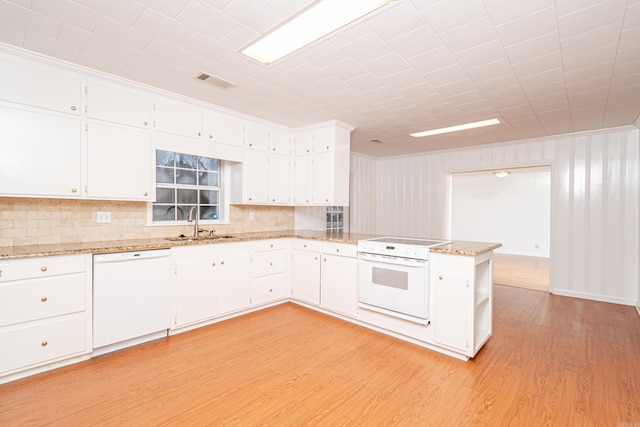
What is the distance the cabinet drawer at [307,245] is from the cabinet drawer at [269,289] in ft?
1.54

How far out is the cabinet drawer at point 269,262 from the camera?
148 inches

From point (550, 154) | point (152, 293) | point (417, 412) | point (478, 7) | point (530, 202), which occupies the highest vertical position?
point (478, 7)

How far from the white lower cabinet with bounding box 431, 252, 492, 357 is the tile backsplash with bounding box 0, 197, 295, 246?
2967mm

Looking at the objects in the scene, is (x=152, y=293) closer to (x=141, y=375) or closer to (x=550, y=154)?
(x=141, y=375)

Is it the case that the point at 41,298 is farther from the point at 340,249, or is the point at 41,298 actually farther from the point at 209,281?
Answer: the point at 340,249

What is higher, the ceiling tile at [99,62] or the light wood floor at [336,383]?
the ceiling tile at [99,62]

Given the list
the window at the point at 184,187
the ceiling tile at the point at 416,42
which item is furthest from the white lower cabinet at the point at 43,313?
the ceiling tile at the point at 416,42

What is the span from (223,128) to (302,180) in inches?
52.0

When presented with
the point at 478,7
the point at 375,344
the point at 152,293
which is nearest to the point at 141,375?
the point at 152,293

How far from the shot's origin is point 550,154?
4.79 meters

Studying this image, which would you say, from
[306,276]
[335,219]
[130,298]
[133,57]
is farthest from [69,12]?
[335,219]

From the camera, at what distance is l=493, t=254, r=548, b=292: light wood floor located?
214 inches

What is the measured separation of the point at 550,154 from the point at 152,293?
5947 millimetres

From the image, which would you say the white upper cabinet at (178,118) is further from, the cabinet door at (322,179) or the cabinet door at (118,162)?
the cabinet door at (322,179)
